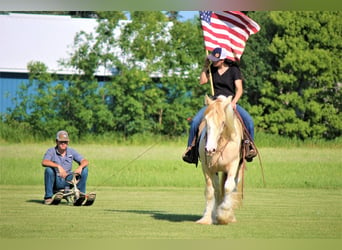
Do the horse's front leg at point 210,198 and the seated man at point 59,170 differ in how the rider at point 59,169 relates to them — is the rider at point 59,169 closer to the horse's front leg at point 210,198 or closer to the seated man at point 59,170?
the seated man at point 59,170

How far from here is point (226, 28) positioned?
14727 mm

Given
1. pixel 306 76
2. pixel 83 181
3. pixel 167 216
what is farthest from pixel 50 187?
pixel 306 76

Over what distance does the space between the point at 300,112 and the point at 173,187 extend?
9.57 m

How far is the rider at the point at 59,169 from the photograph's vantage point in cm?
1388

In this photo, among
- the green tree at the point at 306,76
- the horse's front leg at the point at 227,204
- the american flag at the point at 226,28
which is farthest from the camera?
the green tree at the point at 306,76

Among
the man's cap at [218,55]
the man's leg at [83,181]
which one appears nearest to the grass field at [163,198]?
the man's leg at [83,181]

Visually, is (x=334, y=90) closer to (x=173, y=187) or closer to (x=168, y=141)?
(x=168, y=141)

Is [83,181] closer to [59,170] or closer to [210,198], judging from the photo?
[59,170]

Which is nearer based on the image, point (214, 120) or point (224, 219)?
point (214, 120)

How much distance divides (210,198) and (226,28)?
413 centimetres

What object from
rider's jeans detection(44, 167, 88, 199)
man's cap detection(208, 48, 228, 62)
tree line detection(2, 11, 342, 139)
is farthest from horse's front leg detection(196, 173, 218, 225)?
tree line detection(2, 11, 342, 139)

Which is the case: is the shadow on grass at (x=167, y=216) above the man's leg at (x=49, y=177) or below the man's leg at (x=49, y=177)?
below

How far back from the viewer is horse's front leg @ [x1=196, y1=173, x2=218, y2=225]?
11555 millimetres

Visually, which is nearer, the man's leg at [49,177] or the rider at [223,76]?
the rider at [223,76]
